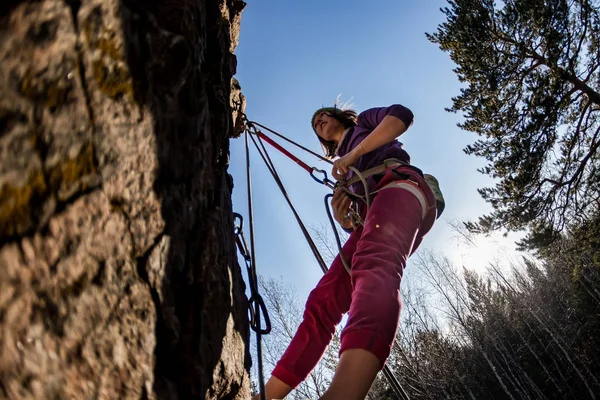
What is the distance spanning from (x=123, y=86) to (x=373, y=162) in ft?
5.38

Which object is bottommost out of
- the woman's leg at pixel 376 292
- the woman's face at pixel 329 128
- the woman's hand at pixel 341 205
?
the woman's leg at pixel 376 292

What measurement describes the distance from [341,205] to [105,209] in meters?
1.72

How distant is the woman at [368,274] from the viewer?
118cm

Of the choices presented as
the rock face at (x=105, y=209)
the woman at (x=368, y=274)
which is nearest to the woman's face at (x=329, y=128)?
the woman at (x=368, y=274)

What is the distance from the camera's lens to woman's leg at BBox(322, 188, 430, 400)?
115 centimetres

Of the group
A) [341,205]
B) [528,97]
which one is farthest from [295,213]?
[528,97]

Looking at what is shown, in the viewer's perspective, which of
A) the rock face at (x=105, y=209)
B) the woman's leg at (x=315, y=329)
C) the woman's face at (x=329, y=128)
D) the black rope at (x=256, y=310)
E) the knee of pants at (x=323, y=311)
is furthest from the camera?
the woman's face at (x=329, y=128)

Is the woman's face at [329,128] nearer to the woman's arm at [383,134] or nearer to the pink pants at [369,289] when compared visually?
the woman's arm at [383,134]

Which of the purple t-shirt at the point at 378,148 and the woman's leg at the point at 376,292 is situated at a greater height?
the purple t-shirt at the point at 378,148

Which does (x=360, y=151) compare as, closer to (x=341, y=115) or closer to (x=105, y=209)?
(x=341, y=115)

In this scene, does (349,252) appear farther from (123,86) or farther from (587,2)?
(587,2)

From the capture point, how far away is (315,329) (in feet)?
5.95

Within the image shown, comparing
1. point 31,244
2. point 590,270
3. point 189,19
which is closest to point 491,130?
point 189,19

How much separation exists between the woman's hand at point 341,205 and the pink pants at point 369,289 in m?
0.17
